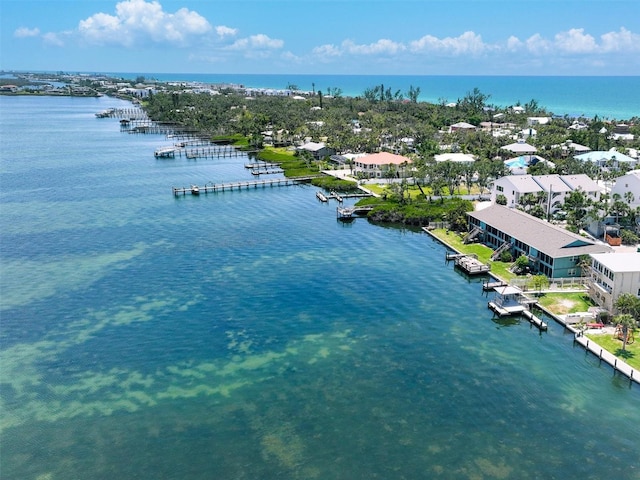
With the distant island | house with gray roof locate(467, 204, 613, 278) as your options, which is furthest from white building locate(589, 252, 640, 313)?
the distant island

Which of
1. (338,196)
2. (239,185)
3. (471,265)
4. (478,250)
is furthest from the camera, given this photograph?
(239,185)

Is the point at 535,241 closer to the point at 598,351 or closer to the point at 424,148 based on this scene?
the point at 598,351

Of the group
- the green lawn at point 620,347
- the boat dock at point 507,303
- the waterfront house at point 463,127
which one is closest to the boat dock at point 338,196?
the boat dock at point 507,303

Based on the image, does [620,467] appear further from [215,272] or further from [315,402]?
[215,272]

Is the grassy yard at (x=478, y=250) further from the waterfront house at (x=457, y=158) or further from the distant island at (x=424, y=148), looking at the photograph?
the waterfront house at (x=457, y=158)

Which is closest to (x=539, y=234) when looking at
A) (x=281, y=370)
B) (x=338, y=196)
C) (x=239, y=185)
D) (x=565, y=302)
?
(x=565, y=302)

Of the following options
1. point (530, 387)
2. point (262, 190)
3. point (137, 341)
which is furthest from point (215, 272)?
point (262, 190)
